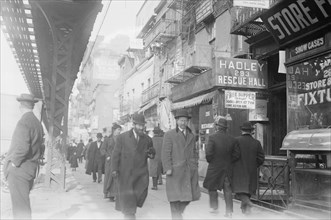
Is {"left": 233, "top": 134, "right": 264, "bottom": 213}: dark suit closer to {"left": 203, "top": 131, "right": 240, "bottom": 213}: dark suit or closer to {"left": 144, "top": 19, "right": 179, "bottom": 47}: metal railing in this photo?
{"left": 203, "top": 131, "right": 240, "bottom": 213}: dark suit

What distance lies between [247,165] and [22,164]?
14.1 feet

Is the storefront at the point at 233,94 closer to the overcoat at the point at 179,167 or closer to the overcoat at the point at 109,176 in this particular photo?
the overcoat at the point at 109,176

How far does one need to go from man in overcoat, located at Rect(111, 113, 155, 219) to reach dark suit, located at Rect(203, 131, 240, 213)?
1604mm

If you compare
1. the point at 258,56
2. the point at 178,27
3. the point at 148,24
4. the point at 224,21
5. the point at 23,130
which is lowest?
the point at 23,130

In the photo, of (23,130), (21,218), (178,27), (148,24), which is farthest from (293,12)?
(148,24)

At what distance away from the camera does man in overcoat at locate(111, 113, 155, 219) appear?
19.7 ft

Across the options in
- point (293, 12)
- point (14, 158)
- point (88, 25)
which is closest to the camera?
point (14, 158)

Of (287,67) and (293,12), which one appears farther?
(287,67)

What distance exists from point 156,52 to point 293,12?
747 inches

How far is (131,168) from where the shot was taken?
6.16m

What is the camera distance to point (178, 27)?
75.6 ft

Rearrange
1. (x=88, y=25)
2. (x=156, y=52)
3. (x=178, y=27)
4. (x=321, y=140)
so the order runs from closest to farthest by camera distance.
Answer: (x=321, y=140) → (x=88, y=25) → (x=178, y=27) → (x=156, y=52)

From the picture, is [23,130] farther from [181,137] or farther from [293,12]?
Result: [293,12]

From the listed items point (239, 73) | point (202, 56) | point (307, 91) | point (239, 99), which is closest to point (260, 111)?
point (239, 73)
